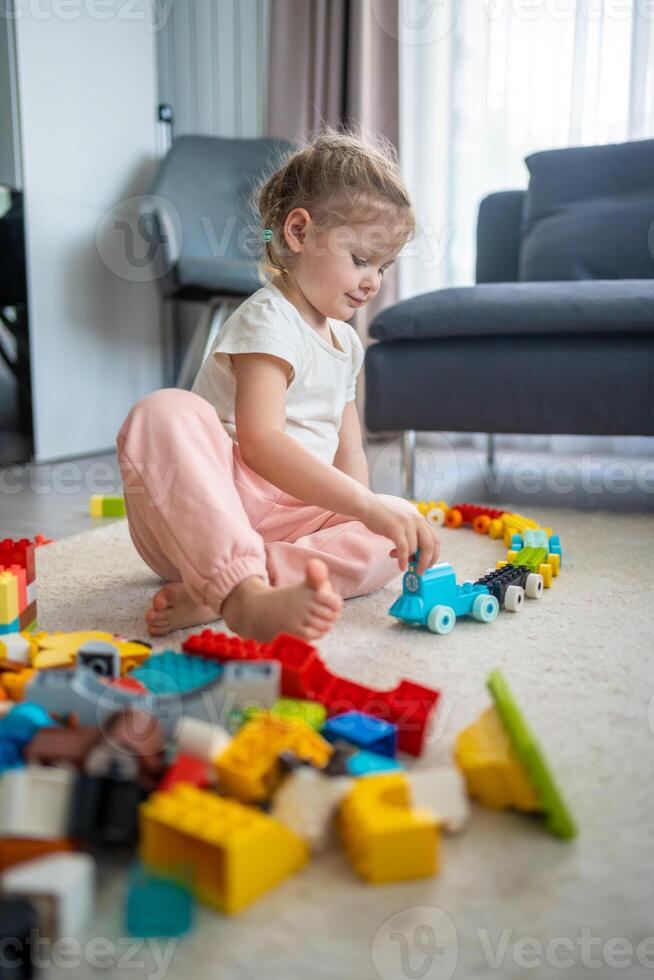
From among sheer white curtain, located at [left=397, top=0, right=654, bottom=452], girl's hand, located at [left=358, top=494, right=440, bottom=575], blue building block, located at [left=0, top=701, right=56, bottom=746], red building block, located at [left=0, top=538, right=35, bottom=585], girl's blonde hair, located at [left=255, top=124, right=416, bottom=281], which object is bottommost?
red building block, located at [left=0, top=538, right=35, bottom=585]

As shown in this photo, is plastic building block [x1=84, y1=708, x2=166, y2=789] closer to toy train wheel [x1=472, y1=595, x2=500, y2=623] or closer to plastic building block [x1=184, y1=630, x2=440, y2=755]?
plastic building block [x1=184, y1=630, x2=440, y2=755]

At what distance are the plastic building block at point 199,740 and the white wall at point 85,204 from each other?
189 centimetres

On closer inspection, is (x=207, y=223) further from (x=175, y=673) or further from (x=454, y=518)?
(x=175, y=673)

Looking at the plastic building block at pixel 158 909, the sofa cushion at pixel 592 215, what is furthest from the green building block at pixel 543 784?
the sofa cushion at pixel 592 215

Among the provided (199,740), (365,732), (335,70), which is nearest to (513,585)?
(365,732)

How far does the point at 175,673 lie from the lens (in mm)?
646

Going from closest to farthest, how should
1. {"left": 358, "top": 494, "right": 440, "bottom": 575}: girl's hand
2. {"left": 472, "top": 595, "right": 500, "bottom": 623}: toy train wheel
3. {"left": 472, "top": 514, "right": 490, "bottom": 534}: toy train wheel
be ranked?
{"left": 358, "top": 494, "right": 440, "bottom": 575}: girl's hand, {"left": 472, "top": 595, "right": 500, "bottom": 623}: toy train wheel, {"left": 472, "top": 514, "right": 490, "bottom": 534}: toy train wheel

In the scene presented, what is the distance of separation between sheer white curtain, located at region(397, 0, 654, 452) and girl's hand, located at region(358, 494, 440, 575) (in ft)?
6.52

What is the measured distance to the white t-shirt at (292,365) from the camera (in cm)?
94

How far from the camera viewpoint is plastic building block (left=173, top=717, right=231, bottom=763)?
0.50 m

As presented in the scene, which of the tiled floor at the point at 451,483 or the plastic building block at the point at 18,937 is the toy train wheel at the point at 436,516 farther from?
the plastic building block at the point at 18,937

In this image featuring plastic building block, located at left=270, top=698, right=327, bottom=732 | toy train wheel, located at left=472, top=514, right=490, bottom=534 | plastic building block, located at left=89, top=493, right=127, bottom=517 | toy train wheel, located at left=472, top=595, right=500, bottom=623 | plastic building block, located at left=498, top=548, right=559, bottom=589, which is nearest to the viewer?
plastic building block, located at left=270, top=698, right=327, bottom=732

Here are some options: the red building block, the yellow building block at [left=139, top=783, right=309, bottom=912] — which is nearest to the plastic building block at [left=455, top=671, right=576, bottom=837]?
the yellow building block at [left=139, top=783, right=309, bottom=912]

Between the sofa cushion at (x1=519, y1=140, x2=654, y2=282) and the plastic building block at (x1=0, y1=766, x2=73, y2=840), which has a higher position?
the sofa cushion at (x1=519, y1=140, x2=654, y2=282)
